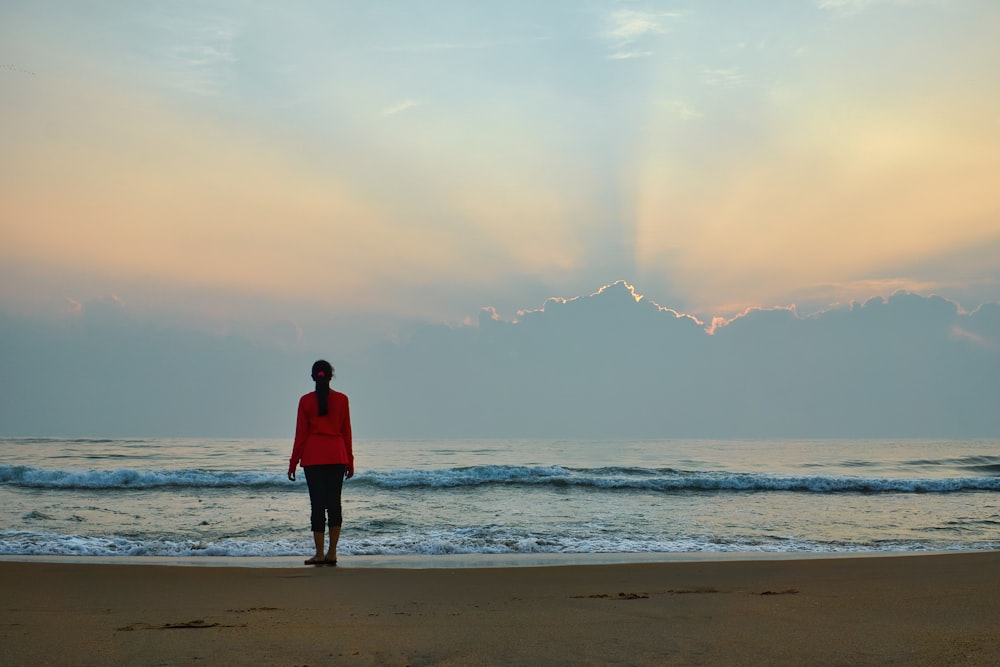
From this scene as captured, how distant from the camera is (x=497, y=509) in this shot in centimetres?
1502

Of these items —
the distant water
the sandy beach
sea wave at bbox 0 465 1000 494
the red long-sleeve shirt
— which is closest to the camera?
the sandy beach

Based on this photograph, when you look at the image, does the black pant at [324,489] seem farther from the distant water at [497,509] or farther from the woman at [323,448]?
the distant water at [497,509]

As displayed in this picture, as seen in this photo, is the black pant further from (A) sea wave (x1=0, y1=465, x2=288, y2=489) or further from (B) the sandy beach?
(A) sea wave (x1=0, y1=465, x2=288, y2=489)

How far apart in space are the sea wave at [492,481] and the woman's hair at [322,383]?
11.9 meters

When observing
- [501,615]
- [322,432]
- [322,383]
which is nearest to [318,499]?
[322,432]

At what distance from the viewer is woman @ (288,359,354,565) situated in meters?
8.14

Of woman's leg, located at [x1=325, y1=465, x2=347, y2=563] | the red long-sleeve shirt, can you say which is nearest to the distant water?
woman's leg, located at [x1=325, y1=465, x2=347, y2=563]

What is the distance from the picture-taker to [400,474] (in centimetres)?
2261

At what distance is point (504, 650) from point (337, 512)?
4.68 metres

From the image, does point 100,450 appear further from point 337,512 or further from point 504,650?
point 504,650

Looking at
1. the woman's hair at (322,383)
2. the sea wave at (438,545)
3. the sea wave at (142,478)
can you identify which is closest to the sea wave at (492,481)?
the sea wave at (142,478)

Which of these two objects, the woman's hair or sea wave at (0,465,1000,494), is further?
sea wave at (0,465,1000,494)

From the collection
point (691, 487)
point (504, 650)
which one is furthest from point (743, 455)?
point (504, 650)

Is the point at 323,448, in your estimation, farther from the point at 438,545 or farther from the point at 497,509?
the point at 497,509
